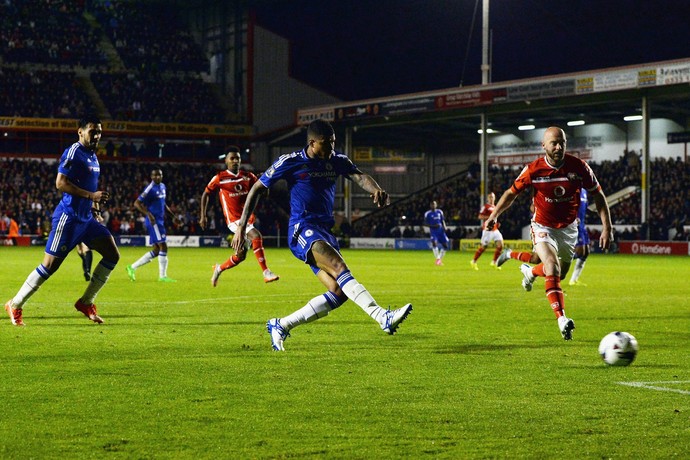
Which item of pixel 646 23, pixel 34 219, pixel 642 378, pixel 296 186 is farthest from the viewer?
pixel 34 219

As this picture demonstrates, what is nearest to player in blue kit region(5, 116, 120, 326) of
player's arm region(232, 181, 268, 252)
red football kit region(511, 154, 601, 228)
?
player's arm region(232, 181, 268, 252)

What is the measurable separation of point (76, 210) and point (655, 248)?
123ft

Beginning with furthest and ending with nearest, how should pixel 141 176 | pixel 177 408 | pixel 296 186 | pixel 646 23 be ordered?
1. pixel 141 176
2. pixel 646 23
3. pixel 296 186
4. pixel 177 408

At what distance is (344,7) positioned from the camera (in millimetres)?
63000

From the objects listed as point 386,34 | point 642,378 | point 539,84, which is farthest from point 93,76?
point 642,378

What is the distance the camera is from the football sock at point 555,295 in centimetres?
1098

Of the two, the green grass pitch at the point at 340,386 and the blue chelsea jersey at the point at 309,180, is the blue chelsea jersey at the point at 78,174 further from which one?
the blue chelsea jersey at the point at 309,180

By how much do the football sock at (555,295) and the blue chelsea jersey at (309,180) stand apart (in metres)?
3.09

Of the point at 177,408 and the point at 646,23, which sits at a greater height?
the point at 646,23

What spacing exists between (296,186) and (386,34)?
178ft

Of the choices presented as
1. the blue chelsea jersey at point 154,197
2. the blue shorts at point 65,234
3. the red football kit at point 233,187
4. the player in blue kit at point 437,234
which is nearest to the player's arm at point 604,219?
the blue shorts at point 65,234

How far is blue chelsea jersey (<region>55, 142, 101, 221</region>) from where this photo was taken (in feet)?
38.3

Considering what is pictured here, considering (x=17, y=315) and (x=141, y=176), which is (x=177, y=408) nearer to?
(x=17, y=315)

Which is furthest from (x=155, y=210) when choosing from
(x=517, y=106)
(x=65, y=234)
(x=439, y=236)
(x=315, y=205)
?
(x=517, y=106)
